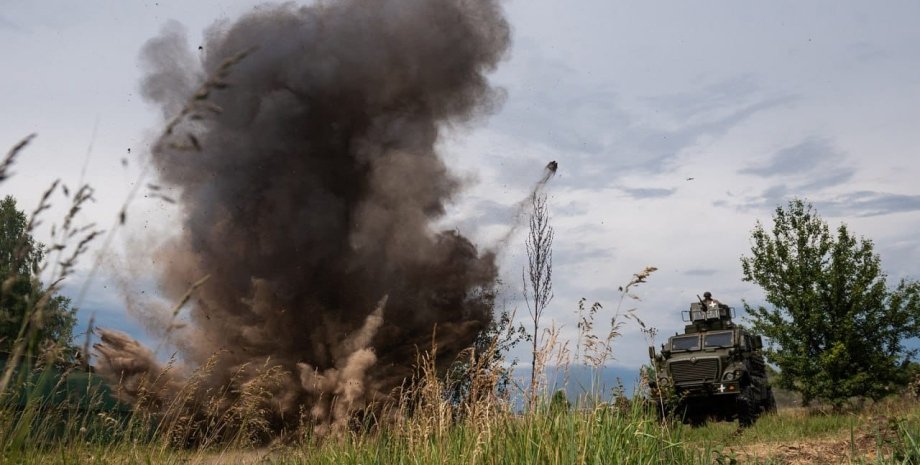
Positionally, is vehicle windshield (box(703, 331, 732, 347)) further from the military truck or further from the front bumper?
the front bumper

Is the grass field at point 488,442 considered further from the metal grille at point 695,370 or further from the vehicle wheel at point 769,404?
the vehicle wheel at point 769,404

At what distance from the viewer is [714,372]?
18844 millimetres

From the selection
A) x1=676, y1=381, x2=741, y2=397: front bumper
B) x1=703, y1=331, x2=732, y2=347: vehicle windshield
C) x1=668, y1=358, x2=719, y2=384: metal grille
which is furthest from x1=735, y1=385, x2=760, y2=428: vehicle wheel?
x1=703, y1=331, x2=732, y2=347: vehicle windshield

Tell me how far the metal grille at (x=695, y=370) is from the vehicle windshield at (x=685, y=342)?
→ 73cm

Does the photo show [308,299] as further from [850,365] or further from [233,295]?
[850,365]

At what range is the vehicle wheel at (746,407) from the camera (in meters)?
18.5

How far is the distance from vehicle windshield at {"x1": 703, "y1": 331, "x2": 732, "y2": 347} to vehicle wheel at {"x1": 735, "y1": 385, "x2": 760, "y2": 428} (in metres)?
1.24

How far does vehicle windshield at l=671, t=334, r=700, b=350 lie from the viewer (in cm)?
1989

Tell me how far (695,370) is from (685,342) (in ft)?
3.82

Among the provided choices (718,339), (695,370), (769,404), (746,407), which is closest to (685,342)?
(718,339)

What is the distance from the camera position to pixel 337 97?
26188 millimetres

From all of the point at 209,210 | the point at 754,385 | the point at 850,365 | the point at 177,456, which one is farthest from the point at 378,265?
the point at 177,456

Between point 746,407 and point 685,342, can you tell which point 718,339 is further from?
point 746,407

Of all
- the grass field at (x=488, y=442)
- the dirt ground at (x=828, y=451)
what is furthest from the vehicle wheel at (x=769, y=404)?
the grass field at (x=488, y=442)
